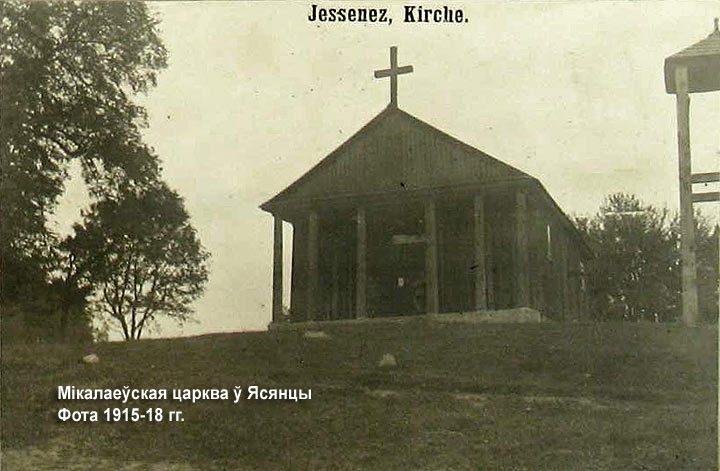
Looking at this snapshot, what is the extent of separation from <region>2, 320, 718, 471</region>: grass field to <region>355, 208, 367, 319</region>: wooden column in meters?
3.82

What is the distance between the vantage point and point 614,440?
8898 millimetres

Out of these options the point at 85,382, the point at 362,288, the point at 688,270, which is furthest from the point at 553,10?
the point at 362,288

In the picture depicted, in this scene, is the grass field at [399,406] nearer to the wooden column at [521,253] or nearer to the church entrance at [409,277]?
the wooden column at [521,253]

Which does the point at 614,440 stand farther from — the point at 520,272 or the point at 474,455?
the point at 520,272

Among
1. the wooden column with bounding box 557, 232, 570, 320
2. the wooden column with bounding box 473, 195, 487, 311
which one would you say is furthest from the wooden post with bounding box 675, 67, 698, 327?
the wooden column with bounding box 557, 232, 570, 320

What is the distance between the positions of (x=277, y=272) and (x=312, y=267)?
43.4 inches

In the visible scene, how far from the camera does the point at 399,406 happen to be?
32.2 feet

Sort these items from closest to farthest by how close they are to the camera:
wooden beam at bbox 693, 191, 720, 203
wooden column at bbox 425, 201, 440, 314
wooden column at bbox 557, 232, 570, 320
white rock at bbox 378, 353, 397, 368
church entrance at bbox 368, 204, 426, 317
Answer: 1. white rock at bbox 378, 353, 397, 368
2. wooden beam at bbox 693, 191, 720, 203
3. wooden column at bbox 425, 201, 440, 314
4. church entrance at bbox 368, 204, 426, 317
5. wooden column at bbox 557, 232, 570, 320

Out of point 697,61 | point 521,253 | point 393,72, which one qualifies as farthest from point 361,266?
point 697,61

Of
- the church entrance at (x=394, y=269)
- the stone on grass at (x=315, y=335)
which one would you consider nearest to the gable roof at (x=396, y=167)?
the church entrance at (x=394, y=269)

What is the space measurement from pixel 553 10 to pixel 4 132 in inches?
314

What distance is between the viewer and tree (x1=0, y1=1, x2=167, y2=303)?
45.9 feet

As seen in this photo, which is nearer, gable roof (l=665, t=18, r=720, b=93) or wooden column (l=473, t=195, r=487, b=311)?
gable roof (l=665, t=18, r=720, b=93)

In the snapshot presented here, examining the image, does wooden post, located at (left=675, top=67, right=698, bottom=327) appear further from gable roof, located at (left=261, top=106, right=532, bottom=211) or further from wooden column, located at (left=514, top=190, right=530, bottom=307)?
gable roof, located at (left=261, top=106, right=532, bottom=211)
